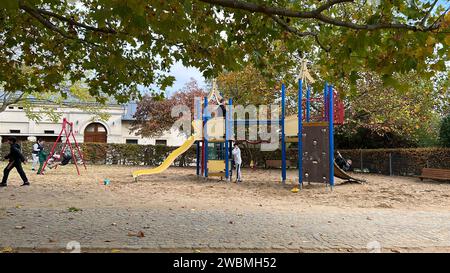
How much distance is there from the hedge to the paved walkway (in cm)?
1429

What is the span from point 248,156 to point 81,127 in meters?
20.8

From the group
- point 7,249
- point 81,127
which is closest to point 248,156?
point 81,127

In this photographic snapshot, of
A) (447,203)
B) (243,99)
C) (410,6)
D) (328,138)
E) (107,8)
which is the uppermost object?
(243,99)

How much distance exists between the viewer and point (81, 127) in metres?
40.9

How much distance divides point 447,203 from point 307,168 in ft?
15.6

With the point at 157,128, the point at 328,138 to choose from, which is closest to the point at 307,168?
the point at 328,138

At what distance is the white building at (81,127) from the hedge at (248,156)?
7.19 metres

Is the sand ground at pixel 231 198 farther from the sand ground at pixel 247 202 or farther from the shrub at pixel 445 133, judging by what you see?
the shrub at pixel 445 133

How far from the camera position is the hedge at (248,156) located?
2206 cm

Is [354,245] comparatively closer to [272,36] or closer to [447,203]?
[272,36]

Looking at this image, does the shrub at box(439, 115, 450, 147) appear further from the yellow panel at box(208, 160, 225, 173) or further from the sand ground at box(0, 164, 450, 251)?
the yellow panel at box(208, 160, 225, 173)

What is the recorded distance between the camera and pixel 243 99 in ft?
89.7

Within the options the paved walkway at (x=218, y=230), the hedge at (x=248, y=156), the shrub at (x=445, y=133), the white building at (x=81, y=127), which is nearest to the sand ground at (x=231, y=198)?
the paved walkway at (x=218, y=230)

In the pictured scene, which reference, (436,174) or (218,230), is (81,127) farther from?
(218,230)
